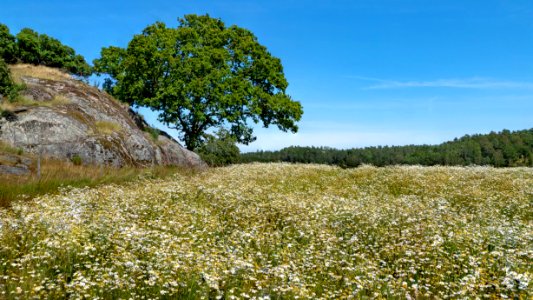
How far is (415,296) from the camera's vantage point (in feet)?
21.6

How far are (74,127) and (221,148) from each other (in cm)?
2046

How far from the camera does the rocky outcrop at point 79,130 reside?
78.1 ft

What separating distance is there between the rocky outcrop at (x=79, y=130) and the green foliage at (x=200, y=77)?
662 centimetres

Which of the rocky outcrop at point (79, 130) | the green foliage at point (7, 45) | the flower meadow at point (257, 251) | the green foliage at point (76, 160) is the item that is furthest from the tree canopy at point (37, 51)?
the flower meadow at point (257, 251)

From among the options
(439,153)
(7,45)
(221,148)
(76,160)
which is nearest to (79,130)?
(76,160)

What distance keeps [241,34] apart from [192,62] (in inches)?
402

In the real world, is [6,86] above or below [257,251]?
above

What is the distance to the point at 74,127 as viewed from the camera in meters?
25.4

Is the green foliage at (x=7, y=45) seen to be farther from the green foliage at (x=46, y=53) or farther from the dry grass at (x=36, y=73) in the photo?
the dry grass at (x=36, y=73)

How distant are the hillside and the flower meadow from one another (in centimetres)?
1131

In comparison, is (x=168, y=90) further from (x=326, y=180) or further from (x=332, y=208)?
(x=332, y=208)

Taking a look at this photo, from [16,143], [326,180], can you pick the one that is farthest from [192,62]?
[326,180]

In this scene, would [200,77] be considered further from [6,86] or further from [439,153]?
[439,153]

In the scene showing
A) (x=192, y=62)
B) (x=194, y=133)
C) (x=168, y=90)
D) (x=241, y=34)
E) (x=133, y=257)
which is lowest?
(x=133, y=257)
